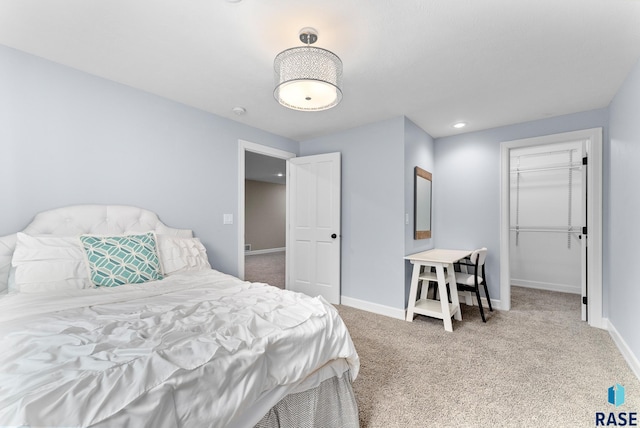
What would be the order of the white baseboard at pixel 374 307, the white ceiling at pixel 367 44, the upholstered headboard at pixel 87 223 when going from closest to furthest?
the white ceiling at pixel 367 44 → the upholstered headboard at pixel 87 223 → the white baseboard at pixel 374 307

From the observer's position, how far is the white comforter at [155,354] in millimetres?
804

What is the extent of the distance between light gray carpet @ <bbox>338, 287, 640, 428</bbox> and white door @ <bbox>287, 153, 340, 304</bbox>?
80 centimetres

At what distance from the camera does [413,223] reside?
11.7 ft

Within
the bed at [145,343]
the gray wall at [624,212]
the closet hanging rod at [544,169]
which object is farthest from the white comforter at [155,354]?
the closet hanging rod at [544,169]

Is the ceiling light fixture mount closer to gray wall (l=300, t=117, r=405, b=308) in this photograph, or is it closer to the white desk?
gray wall (l=300, t=117, r=405, b=308)

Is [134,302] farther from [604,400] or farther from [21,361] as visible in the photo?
[604,400]

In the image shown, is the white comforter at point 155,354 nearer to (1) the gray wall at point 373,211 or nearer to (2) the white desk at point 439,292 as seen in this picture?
(2) the white desk at point 439,292

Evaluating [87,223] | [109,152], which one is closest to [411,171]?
[109,152]

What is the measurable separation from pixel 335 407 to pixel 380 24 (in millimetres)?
2269

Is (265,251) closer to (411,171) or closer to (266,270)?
(266,270)

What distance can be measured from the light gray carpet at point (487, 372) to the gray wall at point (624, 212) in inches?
13.3

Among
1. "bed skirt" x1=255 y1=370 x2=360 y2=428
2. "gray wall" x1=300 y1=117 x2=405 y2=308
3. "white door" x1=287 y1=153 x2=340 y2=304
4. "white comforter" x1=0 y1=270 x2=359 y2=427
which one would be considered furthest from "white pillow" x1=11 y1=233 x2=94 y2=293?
"gray wall" x1=300 y1=117 x2=405 y2=308

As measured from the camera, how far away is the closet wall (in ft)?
14.7

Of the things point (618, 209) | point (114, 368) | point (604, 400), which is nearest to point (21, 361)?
point (114, 368)
